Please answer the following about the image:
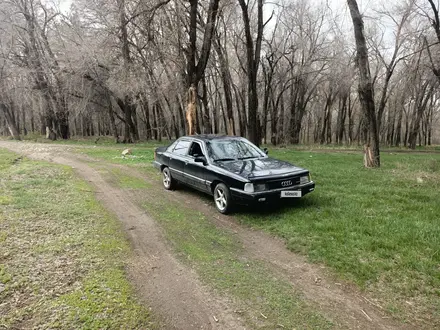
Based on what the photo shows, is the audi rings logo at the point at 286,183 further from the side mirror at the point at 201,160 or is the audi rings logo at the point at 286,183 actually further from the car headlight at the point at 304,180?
the side mirror at the point at 201,160

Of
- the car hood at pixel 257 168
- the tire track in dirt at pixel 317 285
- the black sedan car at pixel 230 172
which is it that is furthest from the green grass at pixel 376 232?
the car hood at pixel 257 168

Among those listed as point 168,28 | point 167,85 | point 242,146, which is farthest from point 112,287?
point 167,85

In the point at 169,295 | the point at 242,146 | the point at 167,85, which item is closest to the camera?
the point at 169,295

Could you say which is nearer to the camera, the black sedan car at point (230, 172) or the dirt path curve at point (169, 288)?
the dirt path curve at point (169, 288)

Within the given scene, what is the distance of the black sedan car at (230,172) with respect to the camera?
20.8 ft

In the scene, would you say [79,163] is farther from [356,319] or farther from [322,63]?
[322,63]

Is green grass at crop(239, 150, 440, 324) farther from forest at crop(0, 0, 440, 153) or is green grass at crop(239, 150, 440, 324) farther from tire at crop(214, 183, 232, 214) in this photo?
forest at crop(0, 0, 440, 153)

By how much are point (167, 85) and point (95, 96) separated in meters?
9.20

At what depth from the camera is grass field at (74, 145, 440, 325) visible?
378 cm

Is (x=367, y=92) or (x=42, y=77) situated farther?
(x=42, y=77)

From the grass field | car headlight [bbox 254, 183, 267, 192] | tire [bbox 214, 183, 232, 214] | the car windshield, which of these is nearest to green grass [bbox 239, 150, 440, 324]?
the grass field

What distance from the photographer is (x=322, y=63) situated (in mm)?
27938

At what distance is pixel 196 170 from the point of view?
7.71m

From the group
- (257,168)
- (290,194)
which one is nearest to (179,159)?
(257,168)
